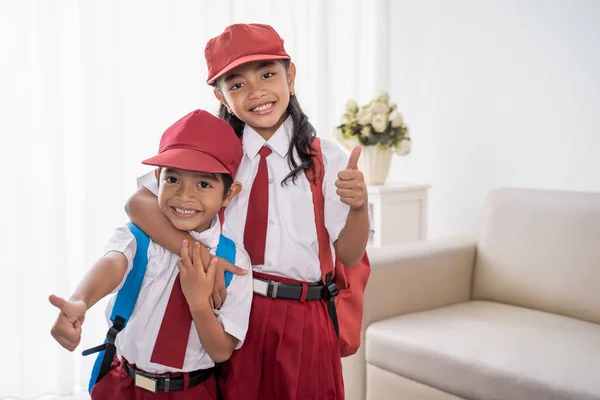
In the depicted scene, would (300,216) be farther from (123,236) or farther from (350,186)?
(123,236)

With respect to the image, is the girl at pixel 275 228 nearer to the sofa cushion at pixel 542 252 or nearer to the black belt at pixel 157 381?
the black belt at pixel 157 381

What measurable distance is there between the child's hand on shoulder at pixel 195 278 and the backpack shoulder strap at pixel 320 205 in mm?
261

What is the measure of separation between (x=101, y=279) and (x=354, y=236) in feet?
1.76

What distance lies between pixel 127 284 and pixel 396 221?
2057 mm

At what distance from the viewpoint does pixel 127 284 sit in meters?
1.31

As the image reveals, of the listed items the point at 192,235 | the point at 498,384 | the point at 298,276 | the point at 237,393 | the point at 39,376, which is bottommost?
the point at 39,376


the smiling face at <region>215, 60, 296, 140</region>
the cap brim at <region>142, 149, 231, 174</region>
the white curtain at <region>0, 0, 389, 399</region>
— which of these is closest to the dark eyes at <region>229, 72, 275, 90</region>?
the smiling face at <region>215, 60, 296, 140</region>

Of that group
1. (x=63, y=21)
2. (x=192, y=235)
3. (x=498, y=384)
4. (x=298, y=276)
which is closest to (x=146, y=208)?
(x=192, y=235)

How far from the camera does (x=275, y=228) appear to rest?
56.2 inches

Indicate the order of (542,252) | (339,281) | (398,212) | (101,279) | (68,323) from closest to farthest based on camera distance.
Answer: (68,323)
(101,279)
(339,281)
(542,252)
(398,212)

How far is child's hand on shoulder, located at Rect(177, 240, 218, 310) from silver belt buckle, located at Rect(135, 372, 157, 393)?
176mm

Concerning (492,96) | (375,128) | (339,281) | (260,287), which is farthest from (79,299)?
(492,96)

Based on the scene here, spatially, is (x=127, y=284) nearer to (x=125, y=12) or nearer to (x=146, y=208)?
(x=146, y=208)

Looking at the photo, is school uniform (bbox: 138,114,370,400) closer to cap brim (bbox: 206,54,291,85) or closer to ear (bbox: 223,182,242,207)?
ear (bbox: 223,182,242,207)
